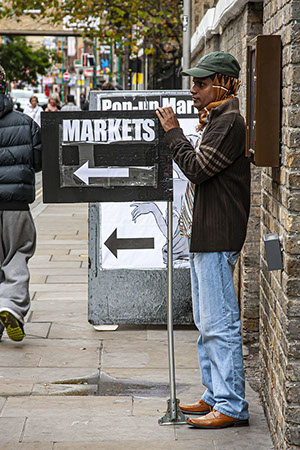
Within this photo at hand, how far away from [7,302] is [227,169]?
8.30 ft

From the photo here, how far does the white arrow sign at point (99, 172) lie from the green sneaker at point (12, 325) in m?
1.84

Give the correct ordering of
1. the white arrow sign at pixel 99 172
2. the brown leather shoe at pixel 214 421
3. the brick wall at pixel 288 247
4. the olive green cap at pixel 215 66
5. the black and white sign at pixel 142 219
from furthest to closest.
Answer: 1. the black and white sign at pixel 142 219
2. the white arrow sign at pixel 99 172
3. the brown leather shoe at pixel 214 421
4. the olive green cap at pixel 215 66
5. the brick wall at pixel 288 247

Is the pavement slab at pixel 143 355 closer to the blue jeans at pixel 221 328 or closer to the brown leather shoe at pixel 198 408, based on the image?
the brown leather shoe at pixel 198 408

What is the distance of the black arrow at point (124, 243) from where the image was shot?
6941mm

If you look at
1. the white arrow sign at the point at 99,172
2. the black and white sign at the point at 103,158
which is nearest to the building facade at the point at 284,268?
the black and white sign at the point at 103,158

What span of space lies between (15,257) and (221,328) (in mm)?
2444

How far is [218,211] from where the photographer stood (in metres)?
4.55

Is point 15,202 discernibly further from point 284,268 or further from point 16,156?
point 284,268

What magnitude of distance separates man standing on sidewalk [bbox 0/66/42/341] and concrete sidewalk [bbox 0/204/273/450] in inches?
12.5

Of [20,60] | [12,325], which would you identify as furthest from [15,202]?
[20,60]

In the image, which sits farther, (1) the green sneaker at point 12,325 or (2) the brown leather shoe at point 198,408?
(1) the green sneaker at point 12,325

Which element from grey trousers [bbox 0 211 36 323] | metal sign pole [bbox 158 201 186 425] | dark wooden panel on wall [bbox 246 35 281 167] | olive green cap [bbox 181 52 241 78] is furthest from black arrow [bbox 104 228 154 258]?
dark wooden panel on wall [bbox 246 35 281 167]

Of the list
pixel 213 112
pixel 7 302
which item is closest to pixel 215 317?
pixel 213 112

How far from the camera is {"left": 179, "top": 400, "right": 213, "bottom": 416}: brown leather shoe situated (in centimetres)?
493
